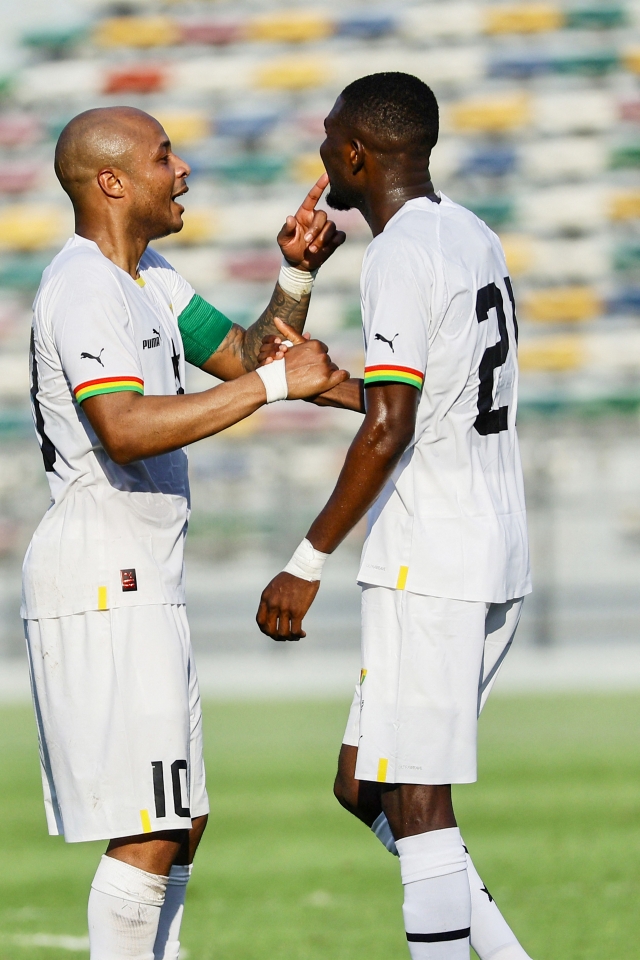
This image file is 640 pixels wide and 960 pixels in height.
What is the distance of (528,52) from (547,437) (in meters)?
8.49

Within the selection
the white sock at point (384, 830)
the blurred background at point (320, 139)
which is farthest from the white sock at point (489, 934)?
the blurred background at point (320, 139)

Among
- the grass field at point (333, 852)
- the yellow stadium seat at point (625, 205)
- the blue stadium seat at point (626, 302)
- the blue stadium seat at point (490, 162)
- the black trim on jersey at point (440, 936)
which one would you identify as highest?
the blue stadium seat at point (490, 162)

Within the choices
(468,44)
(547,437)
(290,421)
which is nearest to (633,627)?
(547,437)

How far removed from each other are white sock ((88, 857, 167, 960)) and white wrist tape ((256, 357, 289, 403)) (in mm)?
1206

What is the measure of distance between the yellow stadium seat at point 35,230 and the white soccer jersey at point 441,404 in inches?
715

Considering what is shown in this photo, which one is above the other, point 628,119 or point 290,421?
point 628,119

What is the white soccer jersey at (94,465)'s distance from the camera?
3.30 m

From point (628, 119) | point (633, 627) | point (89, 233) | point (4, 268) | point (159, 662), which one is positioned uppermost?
point (628, 119)

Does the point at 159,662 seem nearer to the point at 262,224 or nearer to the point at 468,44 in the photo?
the point at 262,224

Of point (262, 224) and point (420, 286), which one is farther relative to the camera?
point (262, 224)

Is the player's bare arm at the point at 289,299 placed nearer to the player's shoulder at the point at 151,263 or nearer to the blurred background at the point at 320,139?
the player's shoulder at the point at 151,263

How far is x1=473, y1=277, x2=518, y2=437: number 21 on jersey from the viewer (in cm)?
348

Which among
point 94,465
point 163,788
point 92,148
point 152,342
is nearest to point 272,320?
point 152,342

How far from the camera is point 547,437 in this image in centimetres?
1484
